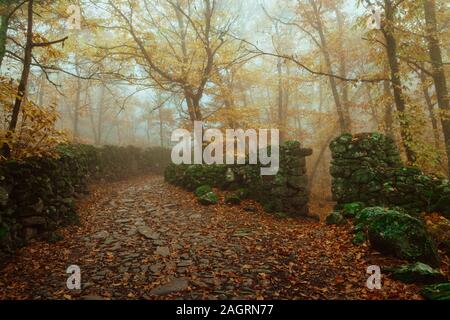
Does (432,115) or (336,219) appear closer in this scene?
(336,219)

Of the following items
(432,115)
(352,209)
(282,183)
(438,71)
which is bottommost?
(352,209)

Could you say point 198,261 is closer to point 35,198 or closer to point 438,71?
point 35,198

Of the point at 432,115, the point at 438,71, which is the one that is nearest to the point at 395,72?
the point at 438,71

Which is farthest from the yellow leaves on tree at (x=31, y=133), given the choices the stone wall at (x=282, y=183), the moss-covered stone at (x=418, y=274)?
the moss-covered stone at (x=418, y=274)

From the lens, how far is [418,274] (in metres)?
4.40

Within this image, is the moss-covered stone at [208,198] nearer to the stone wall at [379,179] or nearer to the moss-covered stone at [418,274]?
the stone wall at [379,179]

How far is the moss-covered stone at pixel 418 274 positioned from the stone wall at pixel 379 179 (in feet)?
9.56

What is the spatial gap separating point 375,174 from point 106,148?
12957 mm

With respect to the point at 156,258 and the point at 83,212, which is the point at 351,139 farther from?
the point at 83,212

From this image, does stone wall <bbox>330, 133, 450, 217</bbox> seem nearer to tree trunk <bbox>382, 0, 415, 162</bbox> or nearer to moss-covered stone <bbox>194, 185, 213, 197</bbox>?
tree trunk <bbox>382, 0, 415, 162</bbox>

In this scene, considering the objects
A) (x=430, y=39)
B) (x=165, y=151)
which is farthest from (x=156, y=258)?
(x=165, y=151)

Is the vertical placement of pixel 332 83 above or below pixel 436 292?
above

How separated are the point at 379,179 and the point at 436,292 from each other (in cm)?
408

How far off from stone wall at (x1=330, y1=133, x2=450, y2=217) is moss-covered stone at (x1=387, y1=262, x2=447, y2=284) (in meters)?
2.91
